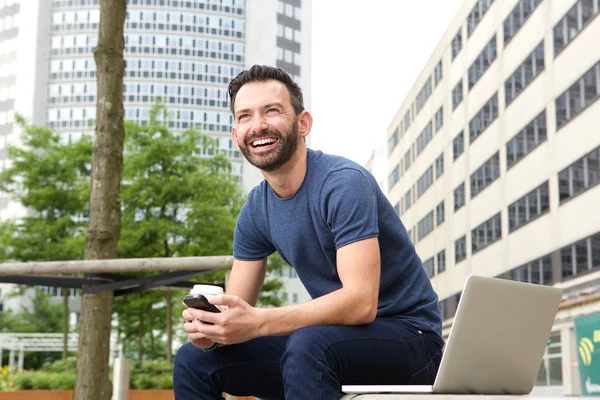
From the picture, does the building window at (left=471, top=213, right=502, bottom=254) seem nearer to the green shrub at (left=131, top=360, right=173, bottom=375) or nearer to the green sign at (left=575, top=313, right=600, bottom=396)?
the green sign at (left=575, top=313, right=600, bottom=396)


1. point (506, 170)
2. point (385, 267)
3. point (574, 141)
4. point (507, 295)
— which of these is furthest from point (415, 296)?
point (506, 170)

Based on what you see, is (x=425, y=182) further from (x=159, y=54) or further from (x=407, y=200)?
(x=159, y=54)

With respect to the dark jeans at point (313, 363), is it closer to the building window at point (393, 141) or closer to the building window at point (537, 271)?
the building window at point (537, 271)

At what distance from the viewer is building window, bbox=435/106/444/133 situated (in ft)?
154

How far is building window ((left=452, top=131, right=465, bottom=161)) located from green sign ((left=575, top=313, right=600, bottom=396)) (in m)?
15.8

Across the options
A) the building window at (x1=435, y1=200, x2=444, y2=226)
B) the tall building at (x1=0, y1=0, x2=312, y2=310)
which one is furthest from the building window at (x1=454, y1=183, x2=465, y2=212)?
the tall building at (x1=0, y1=0, x2=312, y2=310)

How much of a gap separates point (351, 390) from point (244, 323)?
0.33 meters

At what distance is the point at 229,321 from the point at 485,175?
37.6m

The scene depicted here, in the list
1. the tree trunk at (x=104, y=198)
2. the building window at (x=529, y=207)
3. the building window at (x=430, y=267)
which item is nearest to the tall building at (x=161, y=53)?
the building window at (x=430, y=267)

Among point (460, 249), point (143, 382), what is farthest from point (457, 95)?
point (143, 382)

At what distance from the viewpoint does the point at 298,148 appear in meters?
2.42

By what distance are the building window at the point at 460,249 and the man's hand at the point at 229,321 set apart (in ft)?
133

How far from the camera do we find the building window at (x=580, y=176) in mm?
26547

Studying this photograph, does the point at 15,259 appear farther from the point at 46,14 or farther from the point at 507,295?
the point at 46,14
